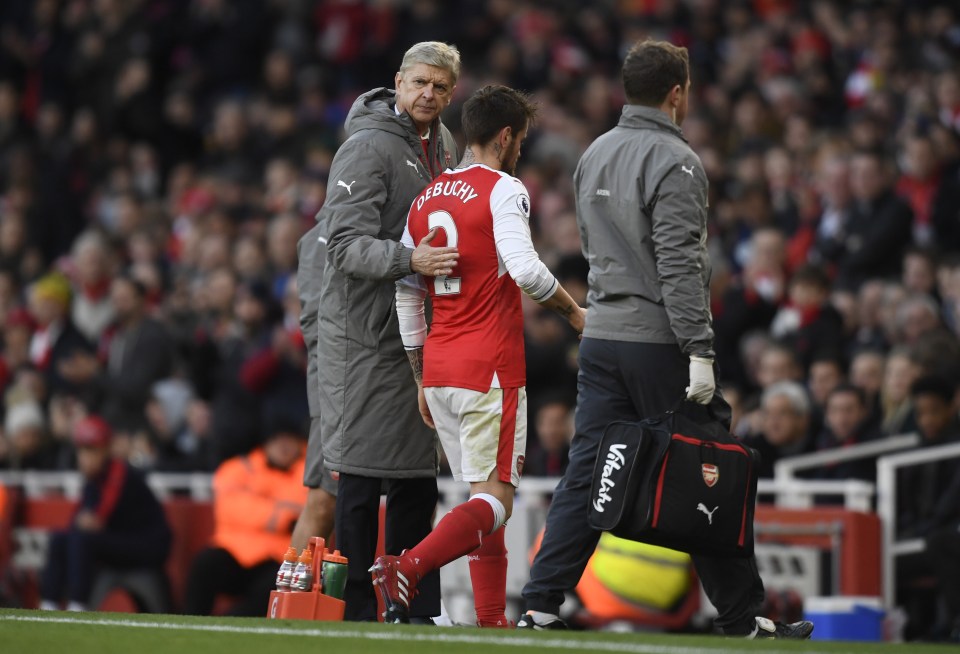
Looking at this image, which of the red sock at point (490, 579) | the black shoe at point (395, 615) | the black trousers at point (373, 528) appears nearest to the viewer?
the black shoe at point (395, 615)

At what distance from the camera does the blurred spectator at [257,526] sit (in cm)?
1102

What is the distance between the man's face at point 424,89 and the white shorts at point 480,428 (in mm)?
1063

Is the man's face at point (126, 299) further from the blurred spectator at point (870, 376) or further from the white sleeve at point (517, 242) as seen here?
the white sleeve at point (517, 242)

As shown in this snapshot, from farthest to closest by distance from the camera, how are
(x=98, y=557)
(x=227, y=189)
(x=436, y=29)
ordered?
1. (x=436, y=29)
2. (x=227, y=189)
3. (x=98, y=557)

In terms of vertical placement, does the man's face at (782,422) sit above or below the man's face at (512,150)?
below

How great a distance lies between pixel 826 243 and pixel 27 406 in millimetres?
6027

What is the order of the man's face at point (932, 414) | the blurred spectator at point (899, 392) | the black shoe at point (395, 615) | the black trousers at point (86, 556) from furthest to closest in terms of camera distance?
the black trousers at point (86, 556) < the blurred spectator at point (899, 392) < the man's face at point (932, 414) < the black shoe at point (395, 615)

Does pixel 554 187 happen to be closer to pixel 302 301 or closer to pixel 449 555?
pixel 302 301

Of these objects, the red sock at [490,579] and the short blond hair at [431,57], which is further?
the short blond hair at [431,57]

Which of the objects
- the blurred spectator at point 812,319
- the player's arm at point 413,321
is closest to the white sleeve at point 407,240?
the player's arm at point 413,321

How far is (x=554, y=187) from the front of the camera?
48.8 feet

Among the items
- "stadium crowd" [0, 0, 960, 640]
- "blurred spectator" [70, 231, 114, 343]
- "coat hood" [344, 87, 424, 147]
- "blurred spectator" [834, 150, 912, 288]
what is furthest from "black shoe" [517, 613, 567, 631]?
"blurred spectator" [70, 231, 114, 343]

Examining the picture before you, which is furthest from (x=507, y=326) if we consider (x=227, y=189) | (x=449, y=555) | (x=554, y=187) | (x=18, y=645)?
(x=227, y=189)

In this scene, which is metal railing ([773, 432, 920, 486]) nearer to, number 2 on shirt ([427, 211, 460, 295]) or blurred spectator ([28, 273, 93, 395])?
number 2 on shirt ([427, 211, 460, 295])
